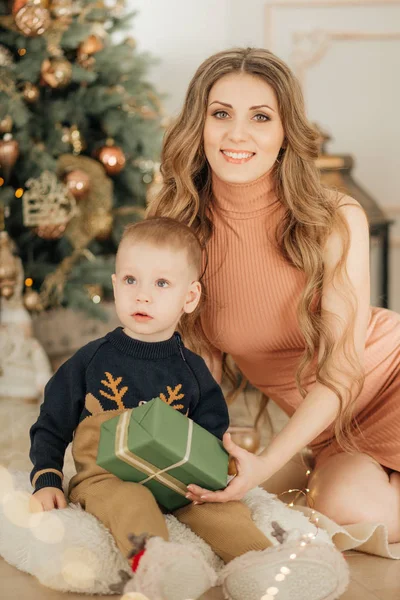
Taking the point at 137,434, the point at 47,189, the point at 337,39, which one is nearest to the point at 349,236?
the point at 137,434

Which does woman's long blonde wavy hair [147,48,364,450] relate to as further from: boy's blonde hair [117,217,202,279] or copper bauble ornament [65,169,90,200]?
copper bauble ornament [65,169,90,200]

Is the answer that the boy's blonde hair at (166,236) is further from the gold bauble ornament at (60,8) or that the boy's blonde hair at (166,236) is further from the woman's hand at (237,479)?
the gold bauble ornament at (60,8)

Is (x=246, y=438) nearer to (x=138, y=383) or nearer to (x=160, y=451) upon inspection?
(x=138, y=383)

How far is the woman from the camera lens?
1.90 m

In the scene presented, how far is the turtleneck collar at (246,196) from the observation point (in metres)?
1.98

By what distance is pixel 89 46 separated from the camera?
3.48m

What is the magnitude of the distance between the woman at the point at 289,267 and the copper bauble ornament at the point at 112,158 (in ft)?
5.04

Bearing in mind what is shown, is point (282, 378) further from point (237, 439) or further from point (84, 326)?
point (84, 326)

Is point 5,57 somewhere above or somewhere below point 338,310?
above

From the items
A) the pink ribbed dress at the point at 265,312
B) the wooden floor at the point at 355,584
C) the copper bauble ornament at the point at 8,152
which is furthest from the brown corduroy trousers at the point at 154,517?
the copper bauble ornament at the point at 8,152

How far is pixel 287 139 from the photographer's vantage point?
196 cm

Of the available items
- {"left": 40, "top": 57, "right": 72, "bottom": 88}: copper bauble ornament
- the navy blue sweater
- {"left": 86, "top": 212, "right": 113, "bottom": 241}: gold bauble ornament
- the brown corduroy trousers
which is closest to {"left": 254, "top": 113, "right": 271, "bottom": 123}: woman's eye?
the navy blue sweater

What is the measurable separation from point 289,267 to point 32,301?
163 cm

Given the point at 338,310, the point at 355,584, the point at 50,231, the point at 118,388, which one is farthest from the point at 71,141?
the point at 355,584
